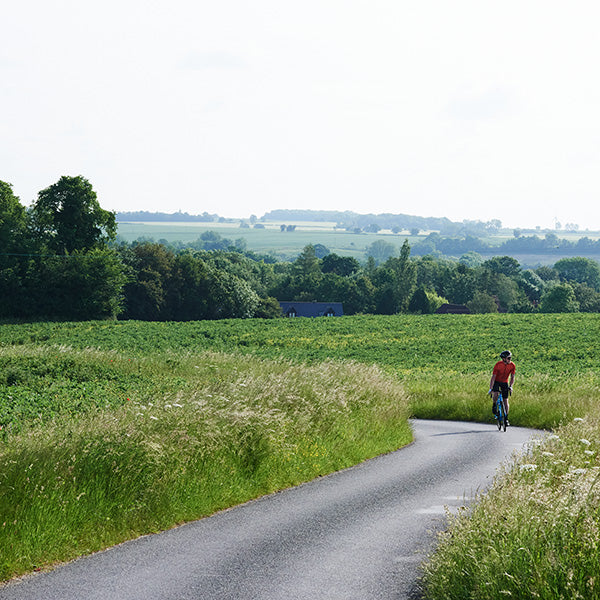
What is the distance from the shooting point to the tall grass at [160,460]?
25.2ft

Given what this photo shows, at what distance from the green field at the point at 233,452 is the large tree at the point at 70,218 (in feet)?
151

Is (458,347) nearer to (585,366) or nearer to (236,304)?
(585,366)

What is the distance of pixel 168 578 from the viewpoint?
7031mm

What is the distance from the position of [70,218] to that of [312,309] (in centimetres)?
5430

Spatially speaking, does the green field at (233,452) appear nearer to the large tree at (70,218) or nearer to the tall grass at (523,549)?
the tall grass at (523,549)

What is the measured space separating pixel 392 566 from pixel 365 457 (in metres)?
6.53

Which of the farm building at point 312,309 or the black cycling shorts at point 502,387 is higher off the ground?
the black cycling shorts at point 502,387

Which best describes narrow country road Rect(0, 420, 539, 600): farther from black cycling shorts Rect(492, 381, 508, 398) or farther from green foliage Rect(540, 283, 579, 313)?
green foliage Rect(540, 283, 579, 313)

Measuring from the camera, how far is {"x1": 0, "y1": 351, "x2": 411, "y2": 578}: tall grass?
7.68m

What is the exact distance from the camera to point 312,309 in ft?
380

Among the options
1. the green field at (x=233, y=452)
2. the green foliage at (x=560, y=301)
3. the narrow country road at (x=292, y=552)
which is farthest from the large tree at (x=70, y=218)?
the green foliage at (x=560, y=301)

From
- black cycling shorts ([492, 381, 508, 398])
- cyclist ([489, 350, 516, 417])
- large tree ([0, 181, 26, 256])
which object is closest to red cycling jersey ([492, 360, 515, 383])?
cyclist ([489, 350, 516, 417])

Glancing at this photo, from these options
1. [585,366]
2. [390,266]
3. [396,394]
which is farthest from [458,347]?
[390,266]

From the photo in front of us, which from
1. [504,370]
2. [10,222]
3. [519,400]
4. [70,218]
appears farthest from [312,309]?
[504,370]
